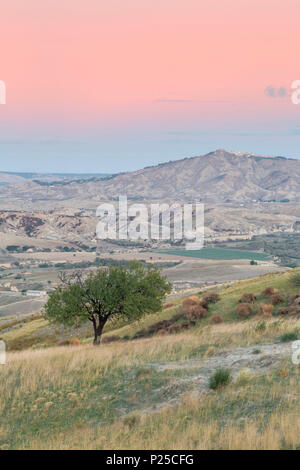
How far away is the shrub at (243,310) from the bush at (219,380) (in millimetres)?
18257

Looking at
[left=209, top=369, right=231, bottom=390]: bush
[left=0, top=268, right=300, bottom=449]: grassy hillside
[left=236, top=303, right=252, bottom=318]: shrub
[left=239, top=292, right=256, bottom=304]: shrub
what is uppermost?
[left=209, top=369, right=231, bottom=390]: bush

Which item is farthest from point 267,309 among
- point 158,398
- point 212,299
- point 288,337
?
point 158,398

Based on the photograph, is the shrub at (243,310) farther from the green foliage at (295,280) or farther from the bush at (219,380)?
the bush at (219,380)

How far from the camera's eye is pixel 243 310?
32469 mm

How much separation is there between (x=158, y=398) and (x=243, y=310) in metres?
19.4

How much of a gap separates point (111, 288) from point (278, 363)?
1965cm

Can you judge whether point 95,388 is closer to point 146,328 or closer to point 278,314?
point 278,314

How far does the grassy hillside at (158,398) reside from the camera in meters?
11.1

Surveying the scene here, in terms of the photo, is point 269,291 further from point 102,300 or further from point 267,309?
point 102,300

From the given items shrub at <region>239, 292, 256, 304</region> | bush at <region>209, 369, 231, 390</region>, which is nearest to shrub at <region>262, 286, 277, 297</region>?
shrub at <region>239, 292, 256, 304</region>

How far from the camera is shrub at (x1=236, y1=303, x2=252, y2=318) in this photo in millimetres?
32250

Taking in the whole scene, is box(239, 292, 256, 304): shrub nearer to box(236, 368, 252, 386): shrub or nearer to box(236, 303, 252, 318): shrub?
box(236, 303, 252, 318): shrub

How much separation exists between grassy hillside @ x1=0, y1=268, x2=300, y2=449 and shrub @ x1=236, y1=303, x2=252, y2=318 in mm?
11545

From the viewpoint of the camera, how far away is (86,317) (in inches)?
1334
